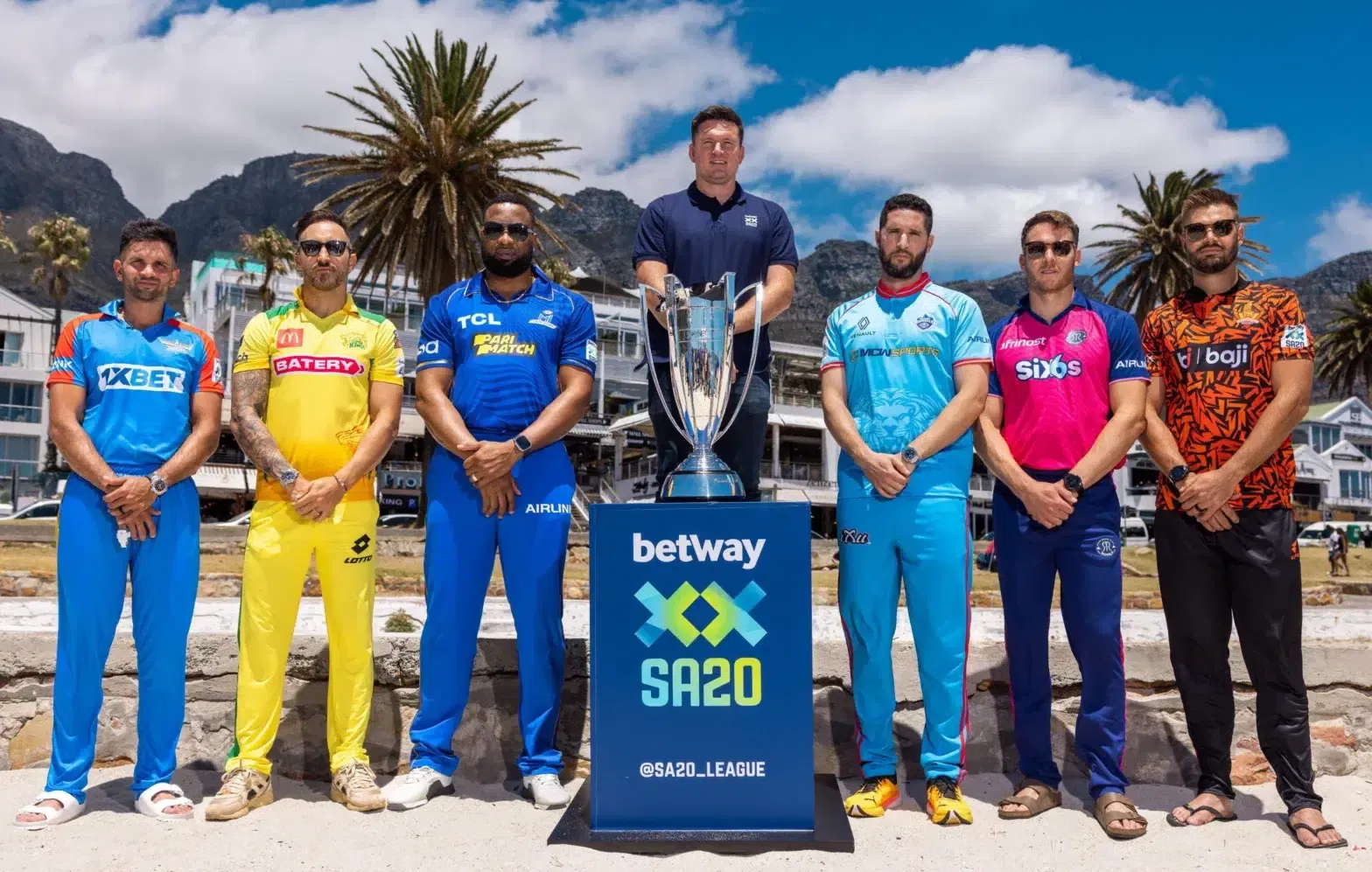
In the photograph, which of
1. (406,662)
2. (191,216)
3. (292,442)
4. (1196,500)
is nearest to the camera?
(1196,500)

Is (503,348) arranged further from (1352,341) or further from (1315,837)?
(1352,341)

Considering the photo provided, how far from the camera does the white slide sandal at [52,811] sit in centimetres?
330

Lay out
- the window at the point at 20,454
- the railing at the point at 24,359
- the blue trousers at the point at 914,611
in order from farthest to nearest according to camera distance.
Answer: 1. the railing at the point at 24,359
2. the window at the point at 20,454
3. the blue trousers at the point at 914,611

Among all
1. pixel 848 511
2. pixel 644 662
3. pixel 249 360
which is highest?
pixel 249 360

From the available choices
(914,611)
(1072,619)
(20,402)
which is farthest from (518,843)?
(20,402)

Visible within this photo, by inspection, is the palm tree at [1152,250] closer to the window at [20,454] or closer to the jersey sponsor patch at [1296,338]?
the jersey sponsor patch at [1296,338]

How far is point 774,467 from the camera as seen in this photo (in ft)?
123

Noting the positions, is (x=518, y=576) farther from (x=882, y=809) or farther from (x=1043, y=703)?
(x=1043, y=703)

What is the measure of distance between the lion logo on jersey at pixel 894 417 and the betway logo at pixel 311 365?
82.9 inches

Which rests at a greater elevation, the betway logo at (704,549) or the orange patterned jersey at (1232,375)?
the orange patterned jersey at (1232,375)

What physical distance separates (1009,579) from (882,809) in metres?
1.00

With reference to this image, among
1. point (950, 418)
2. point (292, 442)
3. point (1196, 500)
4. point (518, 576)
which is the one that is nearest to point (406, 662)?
point (518, 576)

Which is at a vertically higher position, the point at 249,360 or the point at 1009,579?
the point at 249,360

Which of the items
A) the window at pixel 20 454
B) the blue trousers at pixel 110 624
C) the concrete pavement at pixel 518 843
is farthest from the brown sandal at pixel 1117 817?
the window at pixel 20 454
